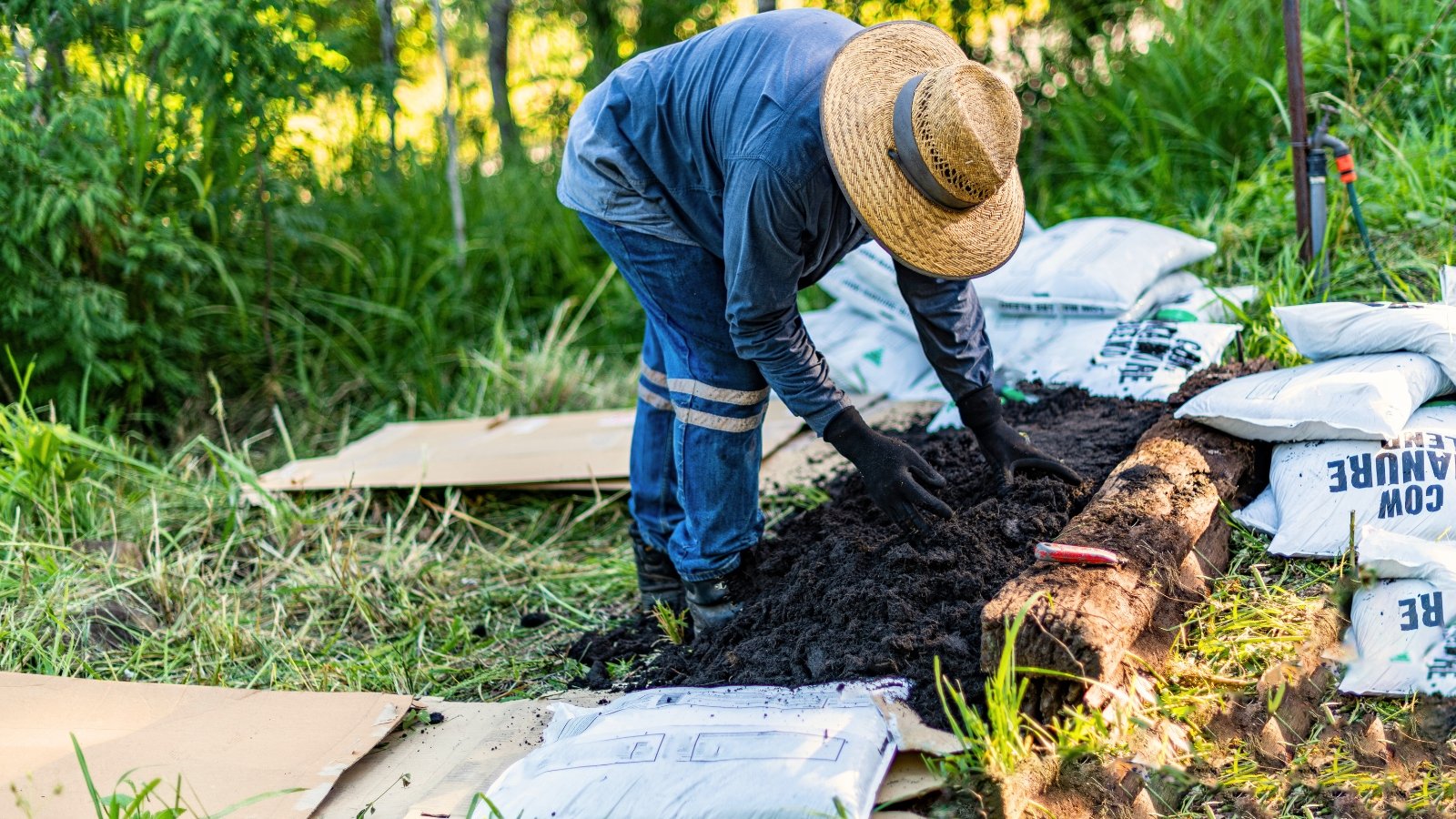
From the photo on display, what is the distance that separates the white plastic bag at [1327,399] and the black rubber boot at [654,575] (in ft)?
4.32

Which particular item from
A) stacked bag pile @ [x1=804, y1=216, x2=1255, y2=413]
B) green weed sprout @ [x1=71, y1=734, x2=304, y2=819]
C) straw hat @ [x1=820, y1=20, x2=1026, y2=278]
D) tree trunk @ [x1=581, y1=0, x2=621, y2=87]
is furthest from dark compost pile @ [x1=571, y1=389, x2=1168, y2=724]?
tree trunk @ [x1=581, y1=0, x2=621, y2=87]

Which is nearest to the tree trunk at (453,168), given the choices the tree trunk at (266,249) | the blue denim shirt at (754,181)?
the tree trunk at (266,249)

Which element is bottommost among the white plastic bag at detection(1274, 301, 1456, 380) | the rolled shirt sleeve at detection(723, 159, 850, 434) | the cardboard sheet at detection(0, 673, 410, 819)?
the cardboard sheet at detection(0, 673, 410, 819)

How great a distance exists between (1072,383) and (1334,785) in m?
1.69

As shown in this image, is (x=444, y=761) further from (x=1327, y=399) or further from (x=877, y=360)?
(x=877, y=360)

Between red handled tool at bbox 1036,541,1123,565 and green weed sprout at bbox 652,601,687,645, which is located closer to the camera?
red handled tool at bbox 1036,541,1123,565

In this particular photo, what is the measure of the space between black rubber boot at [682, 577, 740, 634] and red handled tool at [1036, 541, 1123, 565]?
0.81 metres

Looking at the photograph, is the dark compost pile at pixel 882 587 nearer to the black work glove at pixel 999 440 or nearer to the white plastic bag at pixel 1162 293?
the black work glove at pixel 999 440

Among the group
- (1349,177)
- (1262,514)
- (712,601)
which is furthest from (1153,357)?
(712,601)

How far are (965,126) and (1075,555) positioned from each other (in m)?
0.78

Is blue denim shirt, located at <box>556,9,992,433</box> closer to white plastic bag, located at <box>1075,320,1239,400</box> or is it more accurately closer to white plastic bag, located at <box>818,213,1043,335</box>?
white plastic bag, located at <box>1075,320,1239,400</box>

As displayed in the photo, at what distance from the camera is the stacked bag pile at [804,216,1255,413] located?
3.25 meters

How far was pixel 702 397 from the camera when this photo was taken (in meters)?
2.50

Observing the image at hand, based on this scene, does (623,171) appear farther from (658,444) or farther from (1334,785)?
(1334,785)
